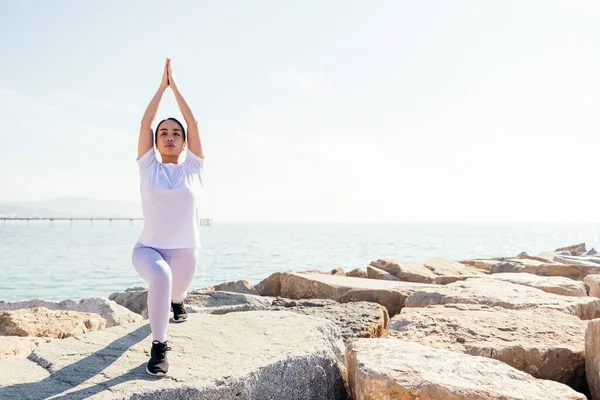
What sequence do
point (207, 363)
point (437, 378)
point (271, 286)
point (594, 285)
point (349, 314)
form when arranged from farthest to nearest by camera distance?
point (271, 286)
point (594, 285)
point (349, 314)
point (207, 363)
point (437, 378)

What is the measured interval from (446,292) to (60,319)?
10.9 ft

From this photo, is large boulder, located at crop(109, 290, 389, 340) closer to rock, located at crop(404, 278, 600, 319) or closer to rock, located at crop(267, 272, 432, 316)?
rock, located at crop(404, 278, 600, 319)

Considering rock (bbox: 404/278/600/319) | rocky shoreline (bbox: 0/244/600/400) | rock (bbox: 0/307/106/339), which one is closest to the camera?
rocky shoreline (bbox: 0/244/600/400)

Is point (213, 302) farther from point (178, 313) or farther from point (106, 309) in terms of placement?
point (178, 313)

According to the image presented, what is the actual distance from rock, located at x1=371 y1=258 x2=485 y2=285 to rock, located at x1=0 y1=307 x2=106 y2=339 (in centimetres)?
462

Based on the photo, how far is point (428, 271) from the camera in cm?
770

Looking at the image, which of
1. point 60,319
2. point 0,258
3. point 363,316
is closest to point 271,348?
point 363,316

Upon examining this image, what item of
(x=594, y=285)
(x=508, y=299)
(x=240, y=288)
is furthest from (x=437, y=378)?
(x=240, y=288)

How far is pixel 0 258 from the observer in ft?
90.1

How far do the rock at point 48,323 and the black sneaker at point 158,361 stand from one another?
52.0 inches

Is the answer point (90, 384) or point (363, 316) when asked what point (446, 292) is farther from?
point (90, 384)

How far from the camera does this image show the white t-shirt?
2914mm

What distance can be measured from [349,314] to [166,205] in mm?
1757

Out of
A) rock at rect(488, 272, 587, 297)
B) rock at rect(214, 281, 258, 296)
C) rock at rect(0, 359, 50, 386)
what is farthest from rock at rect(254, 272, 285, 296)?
rock at rect(0, 359, 50, 386)
